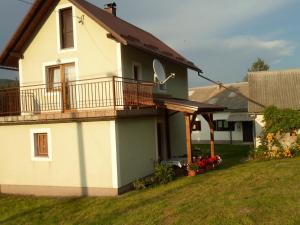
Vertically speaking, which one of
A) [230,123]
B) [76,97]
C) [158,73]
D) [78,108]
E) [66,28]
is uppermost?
[66,28]

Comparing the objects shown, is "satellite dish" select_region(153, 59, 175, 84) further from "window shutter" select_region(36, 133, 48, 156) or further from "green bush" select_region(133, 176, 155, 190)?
"window shutter" select_region(36, 133, 48, 156)

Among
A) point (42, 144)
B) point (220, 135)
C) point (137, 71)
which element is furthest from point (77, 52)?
point (220, 135)

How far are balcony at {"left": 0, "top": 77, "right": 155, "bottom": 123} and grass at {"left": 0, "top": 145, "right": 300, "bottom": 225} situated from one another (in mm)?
3229

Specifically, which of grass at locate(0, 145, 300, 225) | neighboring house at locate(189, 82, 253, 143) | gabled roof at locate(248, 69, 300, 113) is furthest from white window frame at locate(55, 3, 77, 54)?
neighboring house at locate(189, 82, 253, 143)

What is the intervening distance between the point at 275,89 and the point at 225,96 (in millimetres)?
12807

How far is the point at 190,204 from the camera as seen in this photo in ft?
34.4

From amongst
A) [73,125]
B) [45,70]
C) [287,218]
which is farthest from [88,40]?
[287,218]

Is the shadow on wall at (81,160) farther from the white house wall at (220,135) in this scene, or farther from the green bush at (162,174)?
the white house wall at (220,135)

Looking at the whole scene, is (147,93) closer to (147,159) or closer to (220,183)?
(147,159)

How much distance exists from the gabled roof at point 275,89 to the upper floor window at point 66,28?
12622mm

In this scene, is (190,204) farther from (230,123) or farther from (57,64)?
(230,123)

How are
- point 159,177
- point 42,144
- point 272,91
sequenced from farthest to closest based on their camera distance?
point 272,91 → point 42,144 → point 159,177

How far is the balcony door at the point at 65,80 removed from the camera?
51.8ft

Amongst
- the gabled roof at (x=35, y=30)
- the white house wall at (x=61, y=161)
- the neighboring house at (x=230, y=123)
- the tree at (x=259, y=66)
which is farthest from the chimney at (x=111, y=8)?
the tree at (x=259, y=66)
